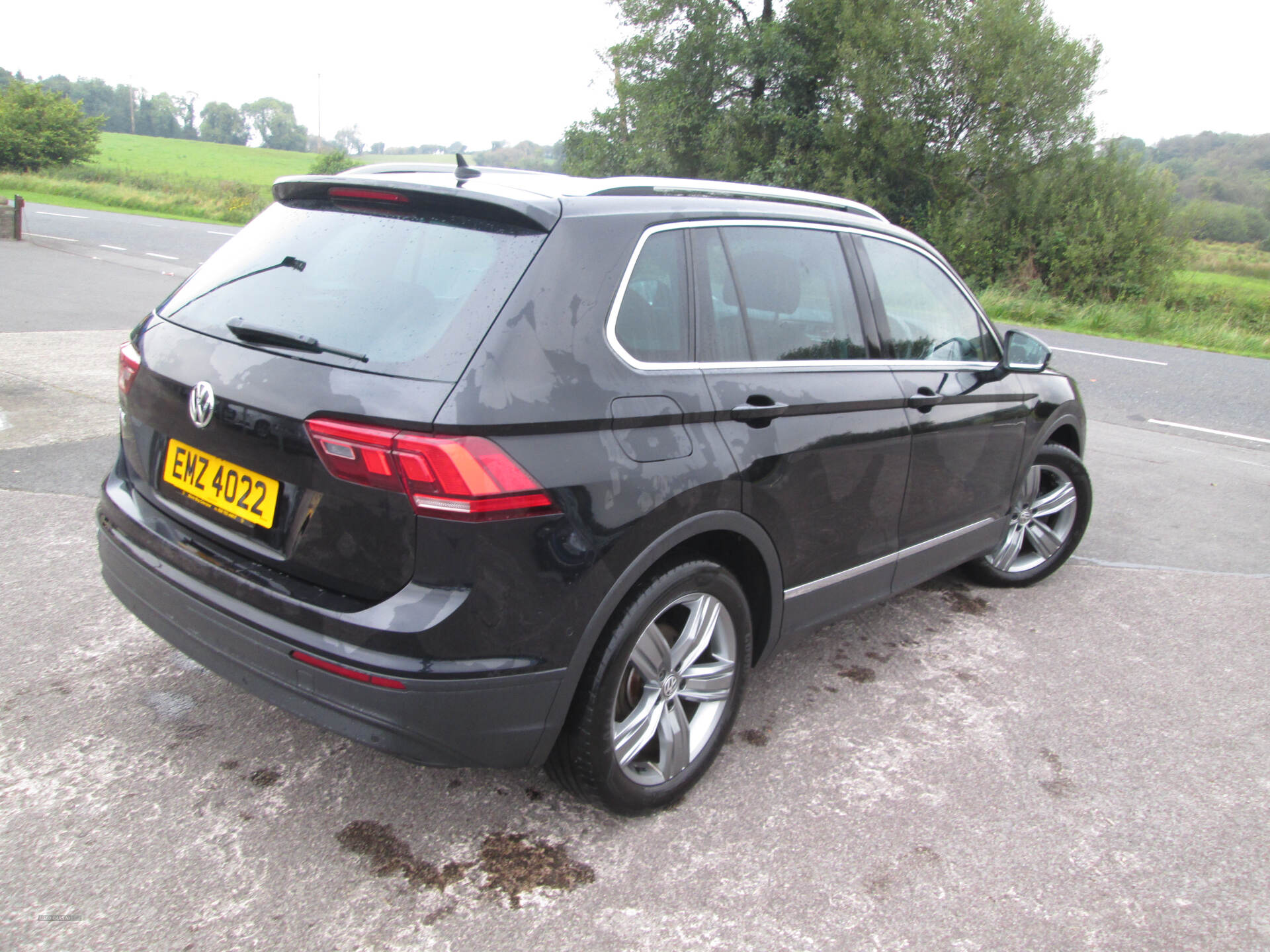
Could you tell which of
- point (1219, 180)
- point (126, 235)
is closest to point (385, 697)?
point (126, 235)

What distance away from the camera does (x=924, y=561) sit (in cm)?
376

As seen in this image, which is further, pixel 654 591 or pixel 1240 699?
pixel 1240 699

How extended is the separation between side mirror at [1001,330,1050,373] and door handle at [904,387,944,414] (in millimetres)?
665

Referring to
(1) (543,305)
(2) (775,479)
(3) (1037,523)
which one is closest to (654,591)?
(2) (775,479)

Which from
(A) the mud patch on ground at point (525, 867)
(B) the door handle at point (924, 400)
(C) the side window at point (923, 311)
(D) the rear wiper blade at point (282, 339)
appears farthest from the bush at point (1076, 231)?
(D) the rear wiper blade at point (282, 339)

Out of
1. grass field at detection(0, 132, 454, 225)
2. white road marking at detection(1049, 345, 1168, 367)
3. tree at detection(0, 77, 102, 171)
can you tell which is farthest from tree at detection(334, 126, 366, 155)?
white road marking at detection(1049, 345, 1168, 367)

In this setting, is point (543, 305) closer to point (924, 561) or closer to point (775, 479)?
point (775, 479)

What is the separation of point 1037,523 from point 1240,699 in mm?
1254

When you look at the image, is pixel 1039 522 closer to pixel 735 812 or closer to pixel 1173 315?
pixel 735 812

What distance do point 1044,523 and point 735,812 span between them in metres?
2.75

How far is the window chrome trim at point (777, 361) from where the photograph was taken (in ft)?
8.05

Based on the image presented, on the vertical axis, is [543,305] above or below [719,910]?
above

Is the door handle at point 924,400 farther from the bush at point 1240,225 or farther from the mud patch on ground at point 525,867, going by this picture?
the bush at point 1240,225

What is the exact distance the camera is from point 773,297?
9.89ft
